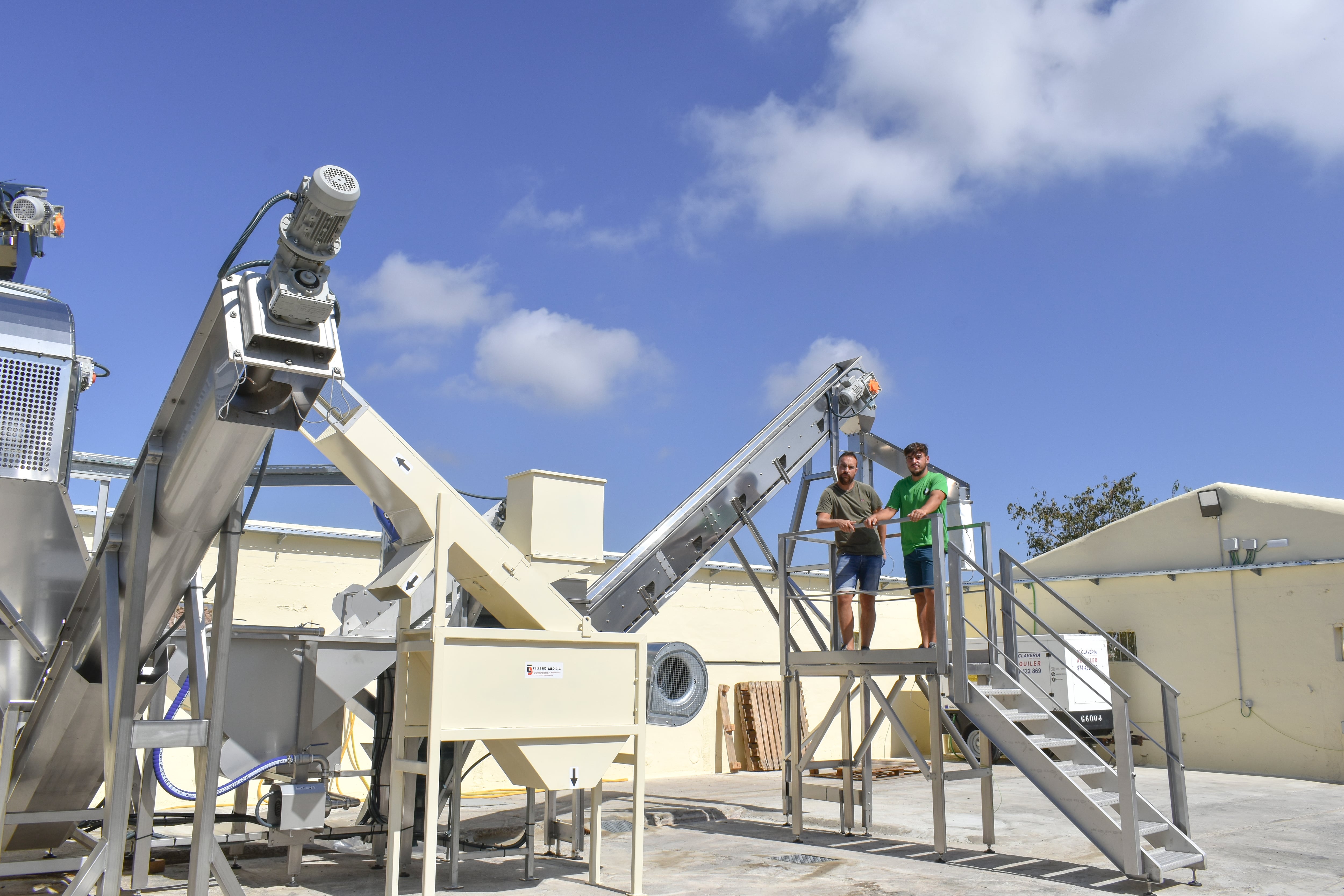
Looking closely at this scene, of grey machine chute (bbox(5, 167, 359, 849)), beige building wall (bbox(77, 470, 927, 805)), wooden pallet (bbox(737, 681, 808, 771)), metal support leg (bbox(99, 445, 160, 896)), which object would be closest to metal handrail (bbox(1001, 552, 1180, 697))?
beige building wall (bbox(77, 470, 927, 805))

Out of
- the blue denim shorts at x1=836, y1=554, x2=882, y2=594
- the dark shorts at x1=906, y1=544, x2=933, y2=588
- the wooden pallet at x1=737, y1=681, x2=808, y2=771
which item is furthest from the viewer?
the wooden pallet at x1=737, y1=681, x2=808, y2=771

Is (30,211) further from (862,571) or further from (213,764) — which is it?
(862,571)

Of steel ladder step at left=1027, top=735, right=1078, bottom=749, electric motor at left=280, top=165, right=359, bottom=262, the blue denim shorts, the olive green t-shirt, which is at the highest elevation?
electric motor at left=280, top=165, right=359, bottom=262

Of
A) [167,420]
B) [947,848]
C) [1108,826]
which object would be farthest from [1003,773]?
[167,420]

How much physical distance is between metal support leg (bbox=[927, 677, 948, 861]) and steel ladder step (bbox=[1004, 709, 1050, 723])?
0.58 meters

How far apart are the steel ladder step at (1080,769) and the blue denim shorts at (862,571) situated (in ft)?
7.13

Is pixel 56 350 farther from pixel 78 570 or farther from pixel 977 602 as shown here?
pixel 977 602

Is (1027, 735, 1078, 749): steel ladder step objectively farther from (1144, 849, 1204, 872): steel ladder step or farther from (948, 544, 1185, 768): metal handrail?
(1144, 849, 1204, 872): steel ladder step

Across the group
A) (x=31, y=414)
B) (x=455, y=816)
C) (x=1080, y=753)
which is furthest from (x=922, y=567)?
(x=31, y=414)

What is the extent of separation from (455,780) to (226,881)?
6.07 feet

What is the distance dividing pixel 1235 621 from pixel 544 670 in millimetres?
13991

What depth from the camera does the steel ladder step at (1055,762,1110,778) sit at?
25.6 ft

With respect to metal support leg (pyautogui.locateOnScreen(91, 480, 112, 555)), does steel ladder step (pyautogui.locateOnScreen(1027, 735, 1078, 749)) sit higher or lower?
lower

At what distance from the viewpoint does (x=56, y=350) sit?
25.3ft
